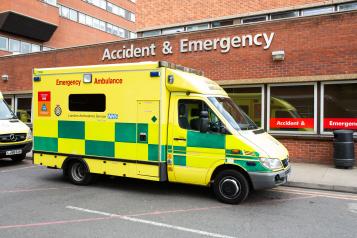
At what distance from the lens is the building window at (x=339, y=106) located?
34.1 ft

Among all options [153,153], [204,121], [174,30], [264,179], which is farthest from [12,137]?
[174,30]

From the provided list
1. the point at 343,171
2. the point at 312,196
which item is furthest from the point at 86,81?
the point at 343,171

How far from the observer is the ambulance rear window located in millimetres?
7824

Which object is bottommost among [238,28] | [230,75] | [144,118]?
[144,118]

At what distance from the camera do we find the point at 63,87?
27.2 ft

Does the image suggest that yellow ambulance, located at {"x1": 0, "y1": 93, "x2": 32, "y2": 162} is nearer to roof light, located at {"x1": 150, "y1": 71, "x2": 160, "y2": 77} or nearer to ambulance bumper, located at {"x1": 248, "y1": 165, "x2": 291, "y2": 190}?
roof light, located at {"x1": 150, "y1": 71, "x2": 160, "y2": 77}

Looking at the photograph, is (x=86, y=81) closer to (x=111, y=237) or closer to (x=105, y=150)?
(x=105, y=150)

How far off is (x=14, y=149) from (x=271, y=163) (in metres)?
7.90

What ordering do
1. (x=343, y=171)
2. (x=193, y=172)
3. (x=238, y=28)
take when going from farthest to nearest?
(x=238, y=28), (x=343, y=171), (x=193, y=172)

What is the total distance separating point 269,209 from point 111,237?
115 inches

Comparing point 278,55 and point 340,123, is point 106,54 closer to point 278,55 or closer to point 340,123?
A: point 278,55

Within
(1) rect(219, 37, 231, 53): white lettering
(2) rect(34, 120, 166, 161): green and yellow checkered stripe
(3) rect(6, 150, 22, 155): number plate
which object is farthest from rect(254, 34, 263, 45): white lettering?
(3) rect(6, 150, 22, 155): number plate

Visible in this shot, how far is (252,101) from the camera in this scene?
11766mm

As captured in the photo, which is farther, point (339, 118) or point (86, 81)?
point (339, 118)
